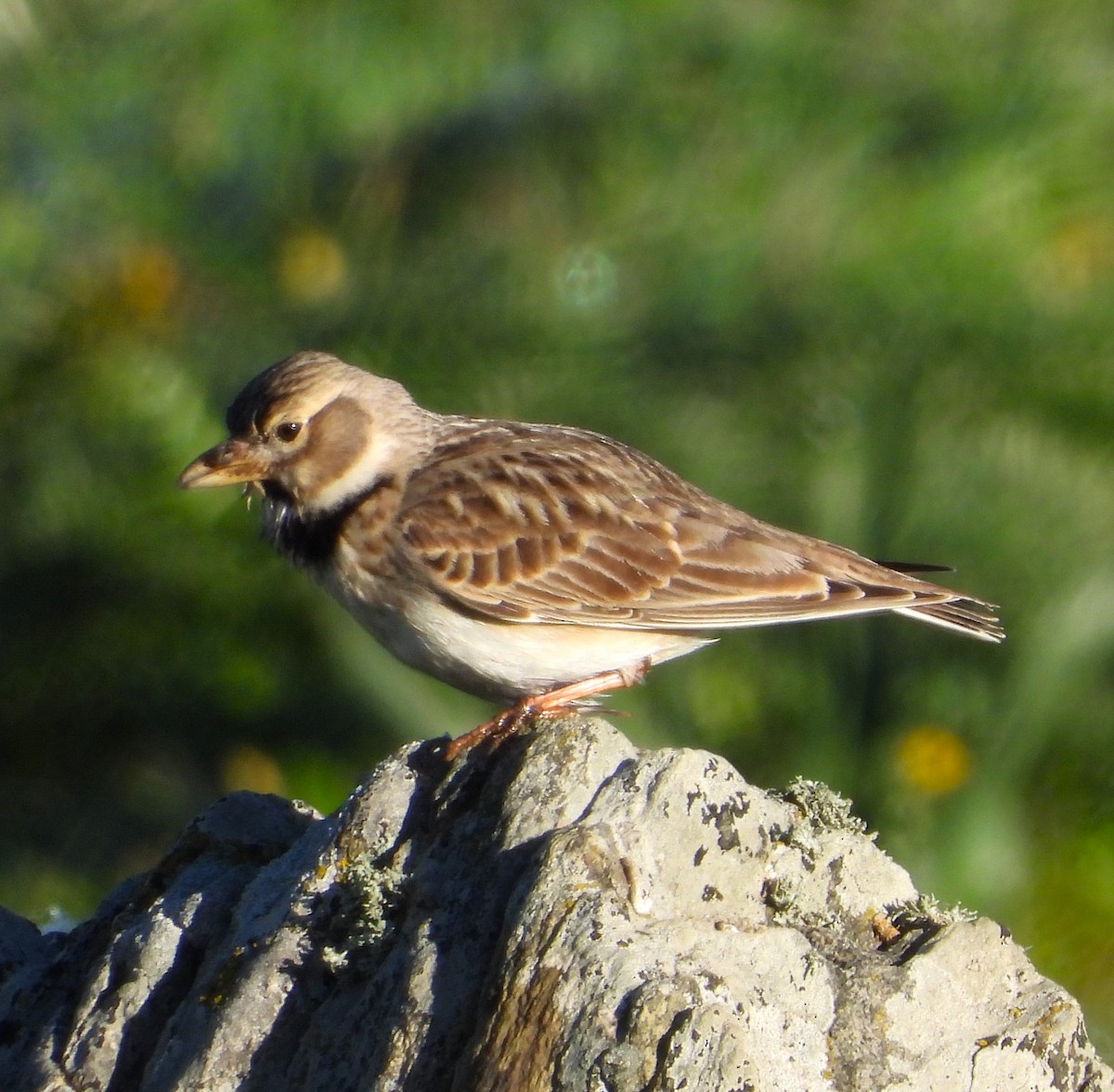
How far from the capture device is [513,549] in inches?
199

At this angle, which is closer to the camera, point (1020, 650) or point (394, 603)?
point (394, 603)

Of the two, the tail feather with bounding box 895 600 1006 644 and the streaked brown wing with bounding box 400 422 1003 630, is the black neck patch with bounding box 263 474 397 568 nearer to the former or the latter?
the streaked brown wing with bounding box 400 422 1003 630

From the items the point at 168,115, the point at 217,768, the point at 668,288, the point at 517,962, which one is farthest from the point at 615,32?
the point at 517,962

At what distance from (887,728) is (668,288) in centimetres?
167

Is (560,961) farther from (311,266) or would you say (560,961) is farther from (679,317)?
(311,266)

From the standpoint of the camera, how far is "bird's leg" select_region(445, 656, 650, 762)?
3961 millimetres

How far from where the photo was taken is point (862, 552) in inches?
255

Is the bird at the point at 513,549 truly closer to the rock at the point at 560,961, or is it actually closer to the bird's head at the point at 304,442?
the bird's head at the point at 304,442

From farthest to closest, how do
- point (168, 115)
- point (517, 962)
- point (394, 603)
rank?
point (168, 115)
point (394, 603)
point (517, 962)

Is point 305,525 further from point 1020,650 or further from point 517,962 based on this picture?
point 1020,650

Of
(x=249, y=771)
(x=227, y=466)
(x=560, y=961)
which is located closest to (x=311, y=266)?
(x=249, y=771)

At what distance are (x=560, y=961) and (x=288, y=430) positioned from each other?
7.82 ft

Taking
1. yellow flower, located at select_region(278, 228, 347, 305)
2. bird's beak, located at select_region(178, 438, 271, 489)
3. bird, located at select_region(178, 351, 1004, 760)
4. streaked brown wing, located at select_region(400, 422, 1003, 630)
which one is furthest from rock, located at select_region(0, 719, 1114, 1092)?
yellow flower, located at select_region(278, 228, 347, 305)

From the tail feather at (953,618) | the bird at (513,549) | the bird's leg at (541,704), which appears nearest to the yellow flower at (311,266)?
the bird at (513,549)
